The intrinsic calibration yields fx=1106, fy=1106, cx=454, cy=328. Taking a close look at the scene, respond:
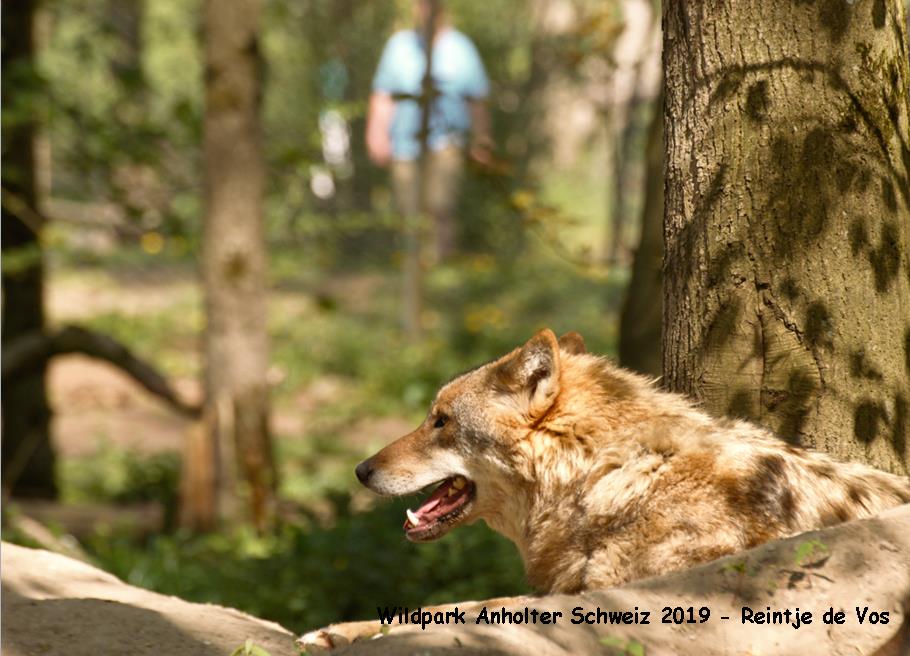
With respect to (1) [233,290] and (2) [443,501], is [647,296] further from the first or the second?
(1) [233,290]

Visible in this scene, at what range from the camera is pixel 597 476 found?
4.11 metres

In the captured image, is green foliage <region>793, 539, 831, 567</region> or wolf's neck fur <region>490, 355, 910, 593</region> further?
wolf's neck fur <region>490, 355, 910, 593</region>

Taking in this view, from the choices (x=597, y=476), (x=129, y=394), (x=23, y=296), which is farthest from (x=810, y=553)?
(x=129, y=394)

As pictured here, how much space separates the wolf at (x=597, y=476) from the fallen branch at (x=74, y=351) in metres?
6.37

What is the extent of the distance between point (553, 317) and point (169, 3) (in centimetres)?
1790

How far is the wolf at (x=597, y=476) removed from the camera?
3871 mm

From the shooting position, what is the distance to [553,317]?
17234mm

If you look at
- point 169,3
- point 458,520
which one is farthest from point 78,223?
point 169,3

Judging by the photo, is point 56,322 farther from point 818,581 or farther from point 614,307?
point 818,581

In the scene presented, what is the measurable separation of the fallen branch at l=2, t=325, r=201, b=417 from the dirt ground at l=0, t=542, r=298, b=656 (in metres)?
5.64

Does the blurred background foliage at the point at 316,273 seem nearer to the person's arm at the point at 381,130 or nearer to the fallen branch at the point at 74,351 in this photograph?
the fallen branch at the point at 74,351

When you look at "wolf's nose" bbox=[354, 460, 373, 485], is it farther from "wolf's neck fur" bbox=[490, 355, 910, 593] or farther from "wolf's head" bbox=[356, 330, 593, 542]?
"wolf's neck fur" bbox=[490, 355, 910, 593]

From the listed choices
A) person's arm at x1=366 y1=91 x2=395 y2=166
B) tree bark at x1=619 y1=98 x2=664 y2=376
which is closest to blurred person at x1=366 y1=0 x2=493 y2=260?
person's arm at x1=366 y1=91 x2=395 y2=166

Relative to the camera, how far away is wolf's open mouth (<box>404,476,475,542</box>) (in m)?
4.54
